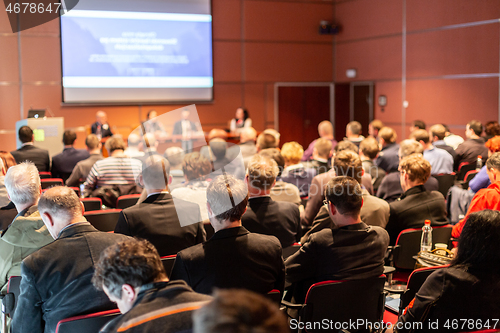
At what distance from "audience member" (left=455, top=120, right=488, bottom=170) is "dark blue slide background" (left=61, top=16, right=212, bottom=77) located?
21.0 feet

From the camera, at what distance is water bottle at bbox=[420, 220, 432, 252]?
3.34 meters

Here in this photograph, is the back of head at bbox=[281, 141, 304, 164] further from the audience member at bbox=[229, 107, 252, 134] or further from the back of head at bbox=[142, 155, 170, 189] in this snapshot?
the audience member at bbox=[229, 107, 252, 134]

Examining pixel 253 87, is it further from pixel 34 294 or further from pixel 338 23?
pixel 34 294

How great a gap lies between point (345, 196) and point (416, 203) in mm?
1360

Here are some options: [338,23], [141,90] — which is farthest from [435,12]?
[141,90]

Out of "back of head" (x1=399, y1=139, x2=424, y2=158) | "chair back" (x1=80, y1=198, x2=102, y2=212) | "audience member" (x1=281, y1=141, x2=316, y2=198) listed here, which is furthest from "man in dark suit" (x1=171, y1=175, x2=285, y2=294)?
"back of head" (x1=399, y1=139, x2=424, y2=158)

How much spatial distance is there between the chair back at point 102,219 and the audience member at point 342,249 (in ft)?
6.10

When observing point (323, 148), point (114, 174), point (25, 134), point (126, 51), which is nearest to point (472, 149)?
point (323, 148)

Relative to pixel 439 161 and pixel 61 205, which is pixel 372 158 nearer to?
pixel 439 161

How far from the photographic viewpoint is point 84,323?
73.8 inches

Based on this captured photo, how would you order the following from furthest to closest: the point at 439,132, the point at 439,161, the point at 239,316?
the point at 439,132 < the point at 439,161 < the point at 239,316

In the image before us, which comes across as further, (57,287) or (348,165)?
(348,165)

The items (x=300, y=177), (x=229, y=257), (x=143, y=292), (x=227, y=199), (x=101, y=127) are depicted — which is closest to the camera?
(x=143, y=292)

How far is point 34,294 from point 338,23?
38.2ft
